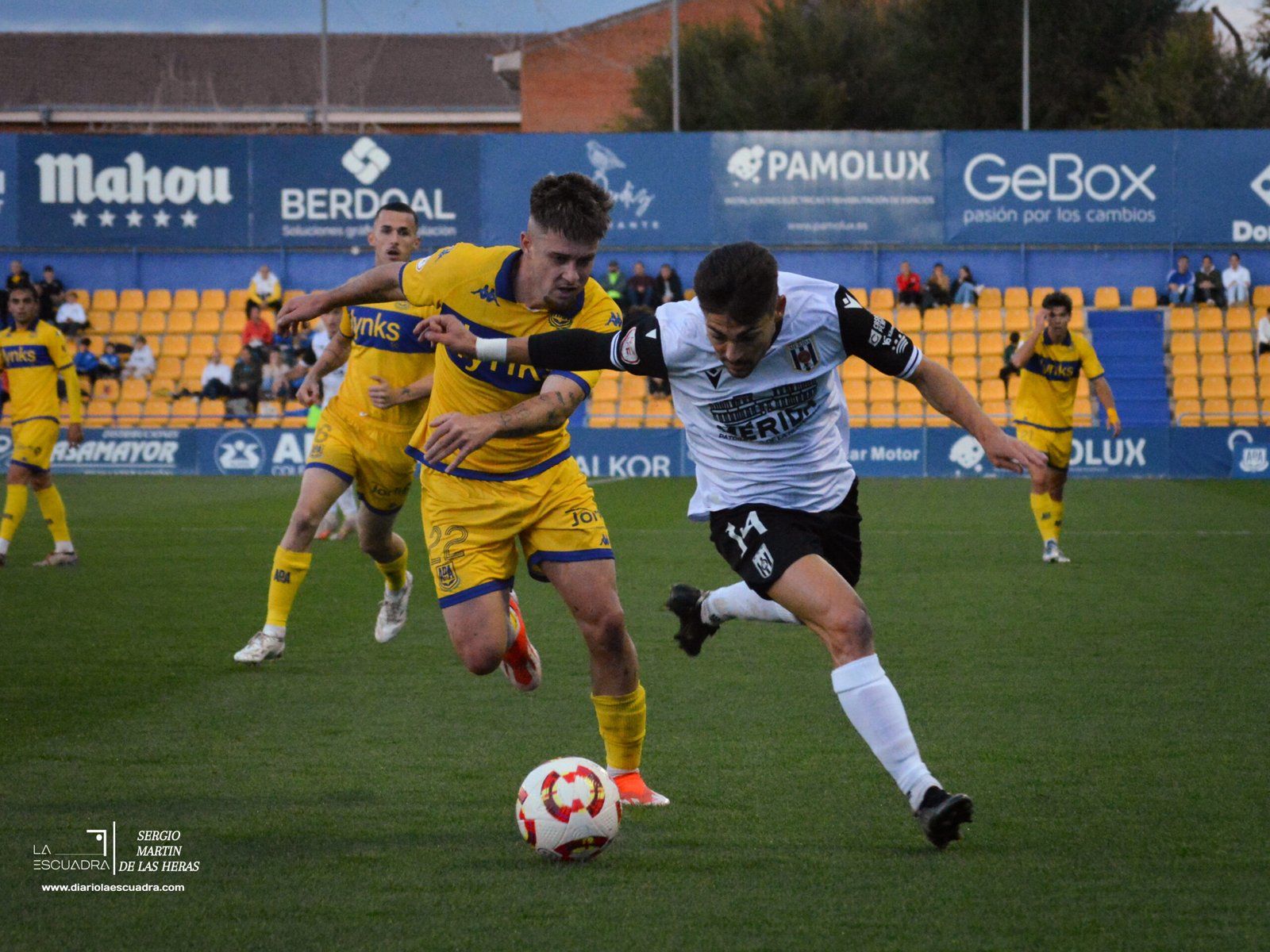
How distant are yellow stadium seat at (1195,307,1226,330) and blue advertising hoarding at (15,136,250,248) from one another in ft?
59.8

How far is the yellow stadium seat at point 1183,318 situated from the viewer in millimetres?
27500

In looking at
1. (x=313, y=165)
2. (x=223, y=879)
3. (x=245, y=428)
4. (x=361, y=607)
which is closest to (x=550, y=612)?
(x=361, y=607)

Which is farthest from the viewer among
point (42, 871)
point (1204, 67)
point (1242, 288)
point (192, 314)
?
point (1204, 67)

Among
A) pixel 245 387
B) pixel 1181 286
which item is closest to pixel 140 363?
pixel 245 387

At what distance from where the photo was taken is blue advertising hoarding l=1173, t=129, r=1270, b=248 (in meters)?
28.0

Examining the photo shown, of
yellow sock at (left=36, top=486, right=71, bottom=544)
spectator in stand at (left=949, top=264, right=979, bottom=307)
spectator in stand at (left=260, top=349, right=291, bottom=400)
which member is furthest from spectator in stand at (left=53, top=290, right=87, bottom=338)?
spectator in stand at (left=949, top=264, right=979, bottom=307)

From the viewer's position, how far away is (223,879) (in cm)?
427

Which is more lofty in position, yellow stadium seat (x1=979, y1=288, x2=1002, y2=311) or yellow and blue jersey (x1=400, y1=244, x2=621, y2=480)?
yellow stadium seat (x1=979, y1=288, x2=1002, y2=311)

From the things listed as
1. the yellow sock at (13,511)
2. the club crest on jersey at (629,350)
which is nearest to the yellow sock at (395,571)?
the club crest on jersey at (629,350)

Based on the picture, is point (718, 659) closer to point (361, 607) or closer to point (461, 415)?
point (361, 607)

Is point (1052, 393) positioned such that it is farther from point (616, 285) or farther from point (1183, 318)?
point (1183, 318)

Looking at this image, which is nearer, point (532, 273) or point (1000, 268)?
point (532, 273)

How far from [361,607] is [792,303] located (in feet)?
19.5

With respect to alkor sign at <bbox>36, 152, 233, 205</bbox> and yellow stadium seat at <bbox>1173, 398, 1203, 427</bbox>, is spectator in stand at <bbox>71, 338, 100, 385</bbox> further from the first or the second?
yellow stadium seat at <bbox>1173, 398, 1203, 427</bbox>
